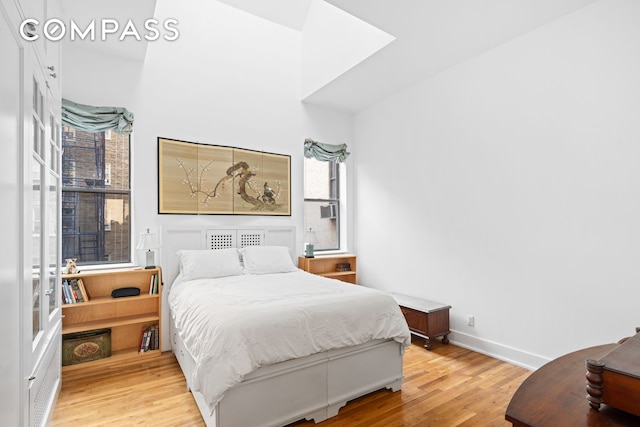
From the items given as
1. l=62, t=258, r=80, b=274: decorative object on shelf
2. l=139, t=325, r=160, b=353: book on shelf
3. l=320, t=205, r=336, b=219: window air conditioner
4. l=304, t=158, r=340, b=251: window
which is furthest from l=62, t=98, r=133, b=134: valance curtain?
l=320, t=205, r=336, b=219: window air conditioner

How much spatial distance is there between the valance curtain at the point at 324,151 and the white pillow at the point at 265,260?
1.57 metres

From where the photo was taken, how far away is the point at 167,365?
3.14 meters

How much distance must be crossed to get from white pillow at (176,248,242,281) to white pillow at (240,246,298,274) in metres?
0.14

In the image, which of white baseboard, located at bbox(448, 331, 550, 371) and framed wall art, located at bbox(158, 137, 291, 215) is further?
framed wall art, located at bbox(158, 137, 291, 215)

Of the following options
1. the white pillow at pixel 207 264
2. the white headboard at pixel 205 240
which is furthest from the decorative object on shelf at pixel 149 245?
the white pillow at pixel 207 264

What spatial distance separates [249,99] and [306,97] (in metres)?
0.81

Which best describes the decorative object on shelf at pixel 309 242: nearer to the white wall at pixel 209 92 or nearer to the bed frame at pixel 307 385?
the white wall at pixel 209 92

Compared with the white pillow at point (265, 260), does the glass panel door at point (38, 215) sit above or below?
above

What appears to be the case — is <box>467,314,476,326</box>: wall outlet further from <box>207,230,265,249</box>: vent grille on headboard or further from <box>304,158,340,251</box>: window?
<box>207,230,265,249</box>: vent grille on headboard

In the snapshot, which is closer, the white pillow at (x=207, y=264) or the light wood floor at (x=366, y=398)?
the light wood floor at (x=366, y=398)

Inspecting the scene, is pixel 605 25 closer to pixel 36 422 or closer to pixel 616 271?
pixel 616 271

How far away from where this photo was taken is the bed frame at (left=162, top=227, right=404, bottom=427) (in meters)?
2.00

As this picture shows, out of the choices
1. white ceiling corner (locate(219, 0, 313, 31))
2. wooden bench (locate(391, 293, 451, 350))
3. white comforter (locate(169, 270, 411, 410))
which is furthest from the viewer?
white ceiling corner (locate(219, 0, 313, 31))

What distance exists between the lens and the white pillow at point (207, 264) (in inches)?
134
